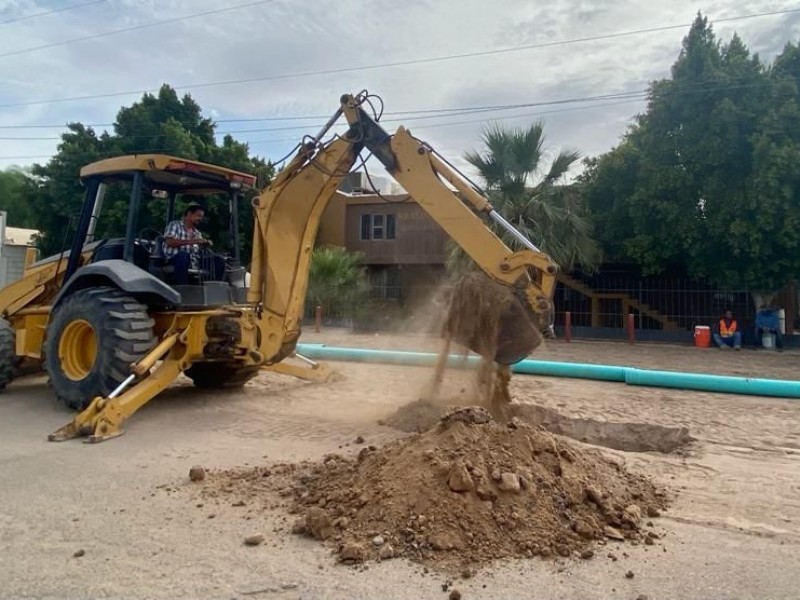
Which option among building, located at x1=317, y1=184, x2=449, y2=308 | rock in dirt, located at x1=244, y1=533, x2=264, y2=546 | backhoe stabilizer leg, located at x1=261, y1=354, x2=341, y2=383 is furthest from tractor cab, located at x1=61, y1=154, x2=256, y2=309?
building, located at x1=317, y1=184, x2=449, y2=308

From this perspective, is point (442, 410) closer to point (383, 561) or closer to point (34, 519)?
point (383, 561)

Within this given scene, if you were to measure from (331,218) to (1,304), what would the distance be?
63.1ft

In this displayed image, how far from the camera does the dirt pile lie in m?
3.85

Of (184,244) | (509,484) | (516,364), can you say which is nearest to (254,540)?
(509,484)

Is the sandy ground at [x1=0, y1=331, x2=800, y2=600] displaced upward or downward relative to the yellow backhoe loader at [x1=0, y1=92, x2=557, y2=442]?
downward

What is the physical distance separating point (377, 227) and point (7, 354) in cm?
1909

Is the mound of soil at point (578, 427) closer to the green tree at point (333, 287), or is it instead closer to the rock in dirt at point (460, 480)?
the rock in dirt at point (460, 480)

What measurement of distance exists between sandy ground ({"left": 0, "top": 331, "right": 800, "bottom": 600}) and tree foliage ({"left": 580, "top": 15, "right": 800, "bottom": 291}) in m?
8.37

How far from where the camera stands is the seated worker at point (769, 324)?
1605 centimetres

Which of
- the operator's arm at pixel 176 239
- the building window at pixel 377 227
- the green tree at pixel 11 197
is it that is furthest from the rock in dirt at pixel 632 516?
the green tree at pixel 11 197

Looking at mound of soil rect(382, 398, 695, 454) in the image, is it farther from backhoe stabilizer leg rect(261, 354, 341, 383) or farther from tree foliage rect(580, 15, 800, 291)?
tree foliage rect(580, 15, 800, 291)

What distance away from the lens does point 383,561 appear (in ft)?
12.2

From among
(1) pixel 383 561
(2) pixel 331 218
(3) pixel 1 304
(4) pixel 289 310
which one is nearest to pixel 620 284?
(2) pixel 331 218

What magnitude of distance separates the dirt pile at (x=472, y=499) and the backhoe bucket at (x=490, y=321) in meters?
1.61
